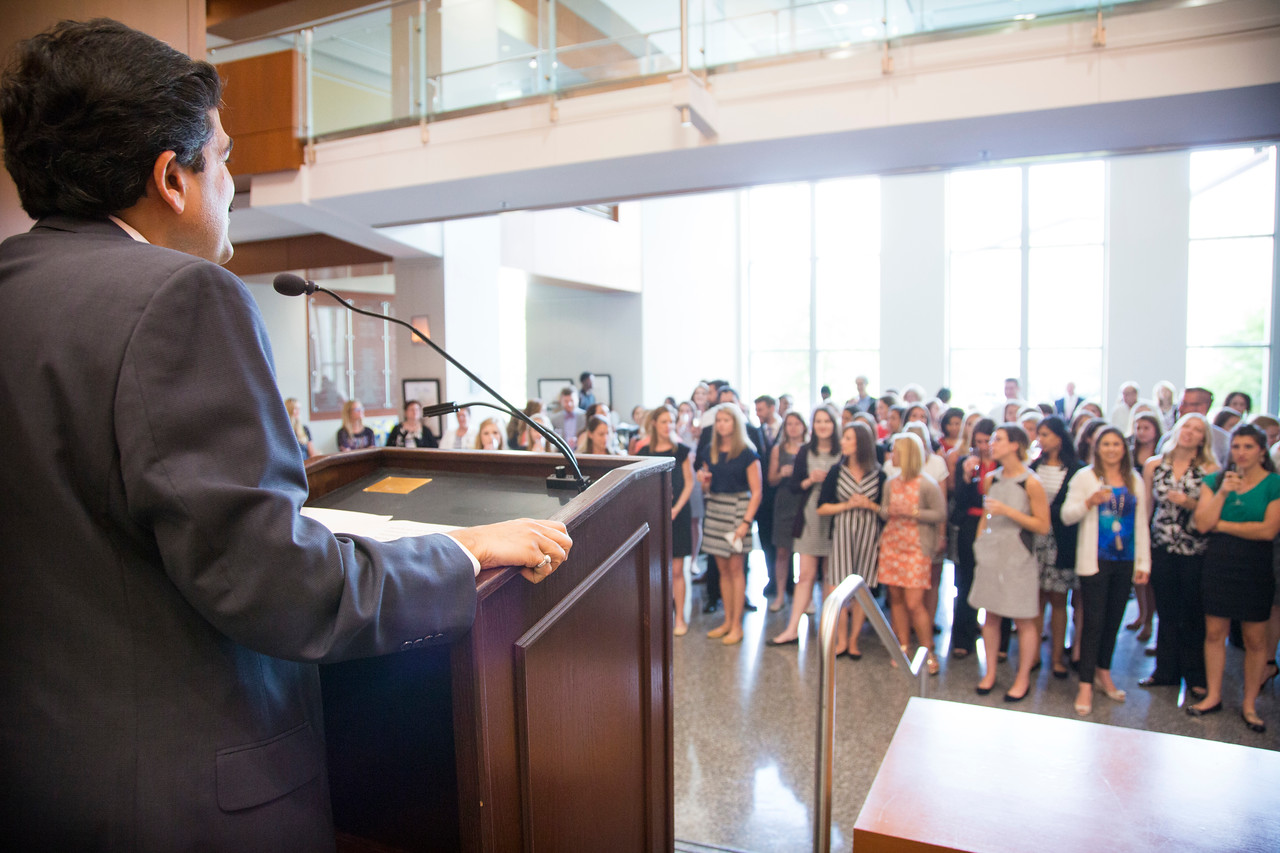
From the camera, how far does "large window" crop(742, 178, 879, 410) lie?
1402 cm

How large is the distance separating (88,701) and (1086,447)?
5.10 m

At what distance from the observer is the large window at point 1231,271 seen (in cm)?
1109

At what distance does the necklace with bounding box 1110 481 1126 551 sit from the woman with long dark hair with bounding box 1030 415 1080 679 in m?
0.19

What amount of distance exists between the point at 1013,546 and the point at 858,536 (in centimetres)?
83

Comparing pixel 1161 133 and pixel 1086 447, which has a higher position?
pixel 1161 133

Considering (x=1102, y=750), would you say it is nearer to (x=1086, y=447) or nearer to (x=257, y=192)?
(x=1086, y=447)

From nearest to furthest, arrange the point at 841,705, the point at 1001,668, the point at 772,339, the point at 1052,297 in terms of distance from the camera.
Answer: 1. the point at 841,705
2. the point at 1001,668
3. the point at 1052,297
4. the point at 772,339

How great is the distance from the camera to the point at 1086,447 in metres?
4.63

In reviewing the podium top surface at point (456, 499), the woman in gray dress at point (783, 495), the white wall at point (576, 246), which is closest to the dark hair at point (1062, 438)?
the woman in gray dress at point (783, 495)

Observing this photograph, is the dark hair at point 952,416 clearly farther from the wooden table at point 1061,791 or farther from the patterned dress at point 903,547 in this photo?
the wooden table at point 1061,791

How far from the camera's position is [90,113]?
76 cm

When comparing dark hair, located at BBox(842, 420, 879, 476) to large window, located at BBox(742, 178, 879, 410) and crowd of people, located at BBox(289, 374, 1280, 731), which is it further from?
large window, located at BBox(742, 178, 879, 410)

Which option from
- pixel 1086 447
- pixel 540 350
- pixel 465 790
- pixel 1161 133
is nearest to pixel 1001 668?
pixel 1086 447

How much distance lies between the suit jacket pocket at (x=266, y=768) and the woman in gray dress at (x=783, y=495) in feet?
14.7
